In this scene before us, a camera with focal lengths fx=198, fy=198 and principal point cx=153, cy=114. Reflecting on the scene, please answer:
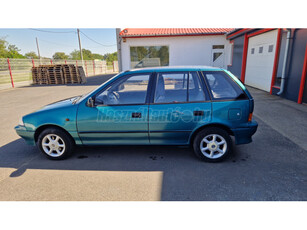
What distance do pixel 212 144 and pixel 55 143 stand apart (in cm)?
273

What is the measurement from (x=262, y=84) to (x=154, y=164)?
915 centimetres

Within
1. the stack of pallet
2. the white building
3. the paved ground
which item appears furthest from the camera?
the stack of pallet

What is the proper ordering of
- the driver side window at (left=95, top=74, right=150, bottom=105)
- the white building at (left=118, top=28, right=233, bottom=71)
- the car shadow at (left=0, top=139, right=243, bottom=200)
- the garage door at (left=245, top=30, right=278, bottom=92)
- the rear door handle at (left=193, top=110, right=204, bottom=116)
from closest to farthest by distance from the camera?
the car shadow at (left=0, top=139, right=243, bottom=200)
the rear door handle at (left=193, top=110, right=204, bottom=116)
the driver side window at (left=95, top=74, right=150, bottom=105)
the garage door at (left=245, top=30, right=278, bottom=92)
the white building at (left=118, top=28, right=233, bottom=71)

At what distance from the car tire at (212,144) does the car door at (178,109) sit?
183mm

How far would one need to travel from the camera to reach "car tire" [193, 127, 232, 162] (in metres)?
3.28

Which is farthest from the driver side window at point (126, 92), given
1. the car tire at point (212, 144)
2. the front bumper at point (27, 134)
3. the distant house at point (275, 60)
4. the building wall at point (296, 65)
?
the building wall at point (296, 65)

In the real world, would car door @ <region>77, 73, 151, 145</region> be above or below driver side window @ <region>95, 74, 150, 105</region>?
below

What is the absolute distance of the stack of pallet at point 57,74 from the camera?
1747cm

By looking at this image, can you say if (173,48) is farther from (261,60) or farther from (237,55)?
(261,60)

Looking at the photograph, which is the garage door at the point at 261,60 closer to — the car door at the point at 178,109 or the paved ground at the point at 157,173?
the paved ground at the point at 157,173

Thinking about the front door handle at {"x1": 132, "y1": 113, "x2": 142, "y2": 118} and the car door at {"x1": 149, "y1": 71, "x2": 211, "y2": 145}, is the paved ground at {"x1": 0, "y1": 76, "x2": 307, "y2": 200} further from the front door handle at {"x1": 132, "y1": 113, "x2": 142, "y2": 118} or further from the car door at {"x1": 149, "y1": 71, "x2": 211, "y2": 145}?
the front door handle at {"x1": 132, "y1": 113, "x2": 142, "y2": 118}

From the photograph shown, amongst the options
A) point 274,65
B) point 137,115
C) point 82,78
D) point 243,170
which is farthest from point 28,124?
point 82,78

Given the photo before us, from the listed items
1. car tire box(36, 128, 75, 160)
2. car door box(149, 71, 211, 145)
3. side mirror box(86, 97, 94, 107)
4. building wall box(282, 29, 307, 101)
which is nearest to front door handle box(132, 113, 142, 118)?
car door box(149, 71, 211, 145)

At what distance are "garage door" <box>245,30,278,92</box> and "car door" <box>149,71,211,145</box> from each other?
25.1ft
